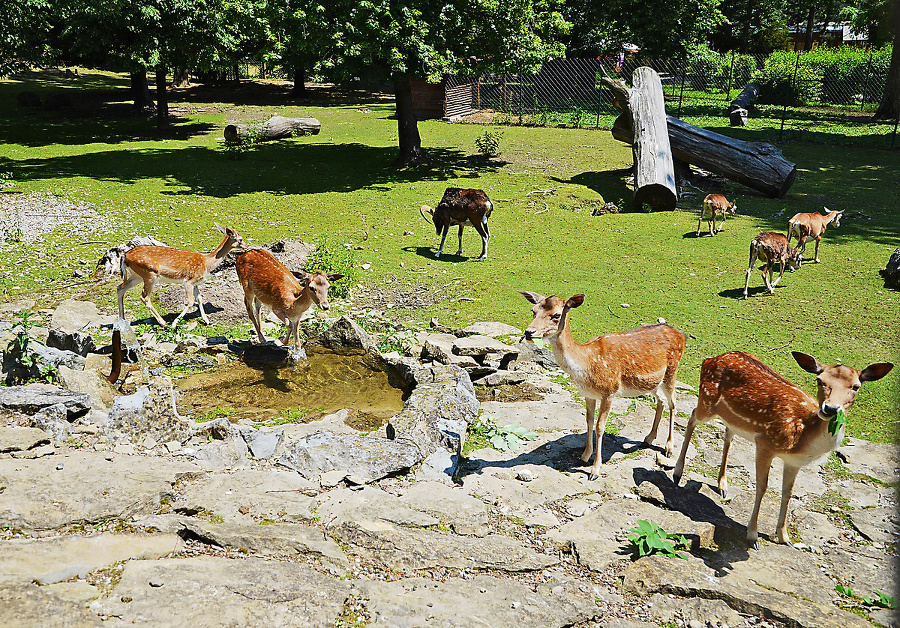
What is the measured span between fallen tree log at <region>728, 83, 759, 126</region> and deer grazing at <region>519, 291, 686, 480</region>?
77.4ft

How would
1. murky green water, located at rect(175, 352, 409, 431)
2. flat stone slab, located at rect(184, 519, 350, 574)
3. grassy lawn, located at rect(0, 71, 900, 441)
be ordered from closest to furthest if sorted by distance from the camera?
flat stone slab, located at rect(184, 519, 350, 574), murky green water, located at rect(175, 352, 409, 431), grassy lawn, located at rect(0, 71, 900, 441)

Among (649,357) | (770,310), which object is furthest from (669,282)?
(649,357)

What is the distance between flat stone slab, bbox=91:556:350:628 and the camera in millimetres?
3340

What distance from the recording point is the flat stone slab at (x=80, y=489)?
4312 mm

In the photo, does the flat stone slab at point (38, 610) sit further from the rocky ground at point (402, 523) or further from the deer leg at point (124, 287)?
the deer leg at point (124, 287)

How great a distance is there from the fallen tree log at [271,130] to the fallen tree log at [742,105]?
1594 centimetres

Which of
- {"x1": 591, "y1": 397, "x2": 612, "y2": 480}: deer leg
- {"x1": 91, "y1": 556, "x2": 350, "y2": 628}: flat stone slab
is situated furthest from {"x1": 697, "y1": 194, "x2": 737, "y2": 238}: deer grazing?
{"x1": 91, "y1": 556, "x2": 350, "y2": 628}: flat stone slab

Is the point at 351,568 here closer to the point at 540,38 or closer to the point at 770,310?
the point at 770,310

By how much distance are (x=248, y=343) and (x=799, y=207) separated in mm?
12911

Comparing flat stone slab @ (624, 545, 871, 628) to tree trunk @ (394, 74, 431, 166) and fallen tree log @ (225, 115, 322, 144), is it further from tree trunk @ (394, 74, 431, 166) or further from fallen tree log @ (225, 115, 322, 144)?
fallen tree log @ (225, 115, 322, 144)

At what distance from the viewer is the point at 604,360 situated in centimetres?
568

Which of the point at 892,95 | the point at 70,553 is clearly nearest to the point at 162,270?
the point at 70,553

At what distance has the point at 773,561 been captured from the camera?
4590 millimetres

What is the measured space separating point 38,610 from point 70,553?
2.03 feet
